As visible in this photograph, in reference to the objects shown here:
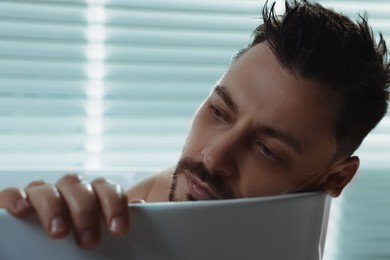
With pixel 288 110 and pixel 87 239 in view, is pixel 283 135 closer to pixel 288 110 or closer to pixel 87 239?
pixel 288 110

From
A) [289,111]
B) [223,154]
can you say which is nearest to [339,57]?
[289,111]

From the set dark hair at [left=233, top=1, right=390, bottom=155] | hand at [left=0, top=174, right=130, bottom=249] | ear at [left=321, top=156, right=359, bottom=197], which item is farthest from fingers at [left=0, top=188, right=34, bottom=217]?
ear at [left=321, top=156, right=359, bottom=197]

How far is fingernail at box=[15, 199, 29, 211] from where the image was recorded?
1.25 feet

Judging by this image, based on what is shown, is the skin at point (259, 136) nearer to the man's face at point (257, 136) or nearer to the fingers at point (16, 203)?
the man's face at point (257, 136)

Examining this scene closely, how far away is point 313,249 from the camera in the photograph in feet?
1.74

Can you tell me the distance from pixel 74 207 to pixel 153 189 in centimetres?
74

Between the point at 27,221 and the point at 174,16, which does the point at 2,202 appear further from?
the point at 174,16

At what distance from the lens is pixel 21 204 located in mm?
381

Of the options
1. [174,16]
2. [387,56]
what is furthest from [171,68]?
[387,56]

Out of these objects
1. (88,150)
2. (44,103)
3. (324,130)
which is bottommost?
(88,150)

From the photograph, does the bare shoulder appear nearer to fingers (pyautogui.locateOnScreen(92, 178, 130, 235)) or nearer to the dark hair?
the dark hair

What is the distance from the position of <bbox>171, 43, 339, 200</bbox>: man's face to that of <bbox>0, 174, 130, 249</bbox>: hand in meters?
0.33

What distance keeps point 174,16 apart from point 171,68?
15 cm

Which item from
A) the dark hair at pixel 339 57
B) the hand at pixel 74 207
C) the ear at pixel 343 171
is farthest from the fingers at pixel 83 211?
the ear at pixel 343 171
